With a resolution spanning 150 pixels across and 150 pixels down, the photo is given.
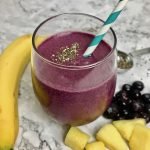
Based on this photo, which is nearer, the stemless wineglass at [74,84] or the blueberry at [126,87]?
the stemless wineglass at [74,84]

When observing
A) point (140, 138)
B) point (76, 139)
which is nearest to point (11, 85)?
point (76, 139)

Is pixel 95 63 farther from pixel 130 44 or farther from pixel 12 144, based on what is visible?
pixel 130 44

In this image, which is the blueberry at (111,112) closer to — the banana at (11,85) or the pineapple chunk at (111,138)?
the pineapple chunk at (111,138)

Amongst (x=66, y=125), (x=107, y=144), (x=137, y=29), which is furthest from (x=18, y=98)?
(x=137, y=29)

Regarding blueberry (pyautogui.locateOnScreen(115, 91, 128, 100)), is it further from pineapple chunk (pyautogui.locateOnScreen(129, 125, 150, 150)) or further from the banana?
the banana

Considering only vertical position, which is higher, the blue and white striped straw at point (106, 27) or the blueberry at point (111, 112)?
the blue and white striped straw at point (106, 27)

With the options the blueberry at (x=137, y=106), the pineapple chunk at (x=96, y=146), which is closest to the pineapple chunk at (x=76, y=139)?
the pineapple chunk at (x=96, y=146)

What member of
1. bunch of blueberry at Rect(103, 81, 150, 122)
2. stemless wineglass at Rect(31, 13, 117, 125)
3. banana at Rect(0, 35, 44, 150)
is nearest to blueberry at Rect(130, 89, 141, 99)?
bunch of blueberry at Rect(103, 81, 150, 122)
